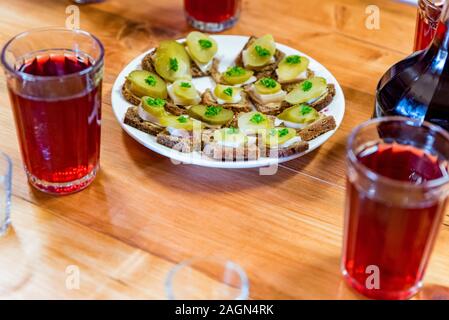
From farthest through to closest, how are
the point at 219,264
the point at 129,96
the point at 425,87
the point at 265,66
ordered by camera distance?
the point at 265,66 → the point at 129,96 → the point at 425,87 → the point at 219,264

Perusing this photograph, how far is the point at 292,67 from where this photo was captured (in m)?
1.21

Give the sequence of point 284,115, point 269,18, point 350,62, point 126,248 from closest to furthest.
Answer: point 126,248 → point 284,115 → point 350,62 → point 269,18

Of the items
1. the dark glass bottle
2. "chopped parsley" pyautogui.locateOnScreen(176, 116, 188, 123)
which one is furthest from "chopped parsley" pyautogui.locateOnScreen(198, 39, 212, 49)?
the dark glass bottle

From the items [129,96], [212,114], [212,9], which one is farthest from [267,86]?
[212,9]

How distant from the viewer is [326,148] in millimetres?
1113

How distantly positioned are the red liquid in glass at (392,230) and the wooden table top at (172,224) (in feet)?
0.15

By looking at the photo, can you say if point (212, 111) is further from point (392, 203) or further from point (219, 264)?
point (392, 203)

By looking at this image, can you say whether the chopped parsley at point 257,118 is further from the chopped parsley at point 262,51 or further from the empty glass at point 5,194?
the empty glass at point 5,194

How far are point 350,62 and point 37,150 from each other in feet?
2.01

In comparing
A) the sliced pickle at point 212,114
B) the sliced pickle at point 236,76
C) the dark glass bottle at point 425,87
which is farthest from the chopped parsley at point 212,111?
the dark glass bottle at point 425,87

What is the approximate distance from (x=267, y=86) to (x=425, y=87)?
0.25 meters

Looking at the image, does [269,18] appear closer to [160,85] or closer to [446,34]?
[160,85]

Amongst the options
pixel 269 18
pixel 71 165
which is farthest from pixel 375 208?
pixel 269 18

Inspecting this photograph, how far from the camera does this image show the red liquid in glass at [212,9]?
55.1 inches
